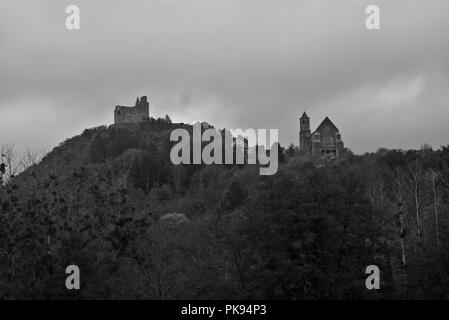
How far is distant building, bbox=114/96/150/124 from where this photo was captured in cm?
15236

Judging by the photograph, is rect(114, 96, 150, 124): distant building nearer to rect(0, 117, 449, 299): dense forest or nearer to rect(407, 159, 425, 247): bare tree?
rect(407, 159, 425, 247): bare tree

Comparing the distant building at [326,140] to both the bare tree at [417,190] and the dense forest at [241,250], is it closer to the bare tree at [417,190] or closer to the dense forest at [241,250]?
the bare tree at [417,190]

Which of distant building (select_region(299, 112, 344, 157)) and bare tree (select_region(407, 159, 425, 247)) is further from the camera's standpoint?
distant building (select_region(299, 112, 344, 157))

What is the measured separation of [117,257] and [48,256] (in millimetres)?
5306

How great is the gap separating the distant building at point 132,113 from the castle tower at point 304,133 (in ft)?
126

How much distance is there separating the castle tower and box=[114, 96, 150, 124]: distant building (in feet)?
126

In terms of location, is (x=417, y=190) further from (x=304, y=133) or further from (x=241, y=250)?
(x=304, y=133)

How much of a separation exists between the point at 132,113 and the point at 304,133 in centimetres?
4417

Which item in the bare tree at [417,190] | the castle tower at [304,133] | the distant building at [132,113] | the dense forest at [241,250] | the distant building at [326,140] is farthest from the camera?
the distant building at [132,113]

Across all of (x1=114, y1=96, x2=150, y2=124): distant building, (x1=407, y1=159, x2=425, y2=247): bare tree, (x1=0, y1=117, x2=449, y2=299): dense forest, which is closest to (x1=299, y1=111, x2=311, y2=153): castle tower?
(x1=114, y1=96, x2=150, y2=124): distant building

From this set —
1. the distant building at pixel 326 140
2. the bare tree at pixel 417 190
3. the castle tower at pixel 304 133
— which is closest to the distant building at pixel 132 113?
the castle tower at pixel 304 133

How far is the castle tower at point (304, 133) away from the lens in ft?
394

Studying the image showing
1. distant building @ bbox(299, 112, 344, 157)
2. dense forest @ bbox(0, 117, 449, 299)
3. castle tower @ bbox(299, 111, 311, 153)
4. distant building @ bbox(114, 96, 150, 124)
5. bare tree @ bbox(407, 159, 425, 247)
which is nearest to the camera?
dense forest @ bbox(0, 117, 449, 299)

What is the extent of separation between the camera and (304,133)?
4916 inches
